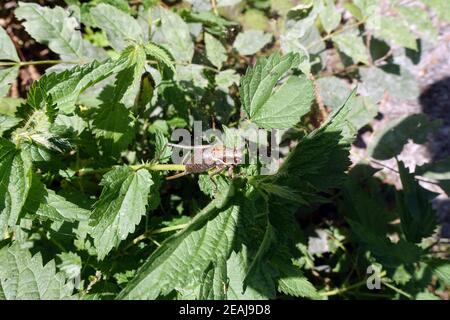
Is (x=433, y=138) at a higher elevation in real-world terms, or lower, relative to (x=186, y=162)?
higher

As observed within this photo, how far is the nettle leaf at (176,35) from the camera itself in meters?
1.80

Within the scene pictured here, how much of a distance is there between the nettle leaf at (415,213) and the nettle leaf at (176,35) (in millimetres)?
1017

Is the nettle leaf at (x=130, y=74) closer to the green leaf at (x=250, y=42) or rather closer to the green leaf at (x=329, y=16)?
the green leaf at (x=250, y=42)

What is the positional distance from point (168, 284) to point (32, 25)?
4.11ft

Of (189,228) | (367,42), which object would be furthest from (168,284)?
(367,42)

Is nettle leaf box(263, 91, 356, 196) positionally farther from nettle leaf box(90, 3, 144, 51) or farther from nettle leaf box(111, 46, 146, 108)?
nettle leaf box(90, 3, 144, 51)

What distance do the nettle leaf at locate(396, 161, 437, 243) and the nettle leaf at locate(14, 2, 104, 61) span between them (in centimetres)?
142

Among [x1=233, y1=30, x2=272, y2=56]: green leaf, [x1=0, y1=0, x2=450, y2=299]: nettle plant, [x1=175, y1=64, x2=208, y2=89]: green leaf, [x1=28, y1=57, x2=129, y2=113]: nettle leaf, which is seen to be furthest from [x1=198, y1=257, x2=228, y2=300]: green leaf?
[x1=233, y1=30, x2=272, y2=56]: green leaf

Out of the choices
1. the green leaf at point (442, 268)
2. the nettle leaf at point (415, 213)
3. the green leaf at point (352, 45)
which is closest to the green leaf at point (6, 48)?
the green leaf at point (352, 45)

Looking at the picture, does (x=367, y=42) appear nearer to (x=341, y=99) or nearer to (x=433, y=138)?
(x=341, y=99)

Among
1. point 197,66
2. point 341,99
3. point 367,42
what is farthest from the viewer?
point 367,42

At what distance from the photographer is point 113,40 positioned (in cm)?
178

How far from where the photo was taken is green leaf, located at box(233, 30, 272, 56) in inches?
82.0

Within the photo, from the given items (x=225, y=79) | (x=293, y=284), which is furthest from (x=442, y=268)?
(x=225, y=79)
